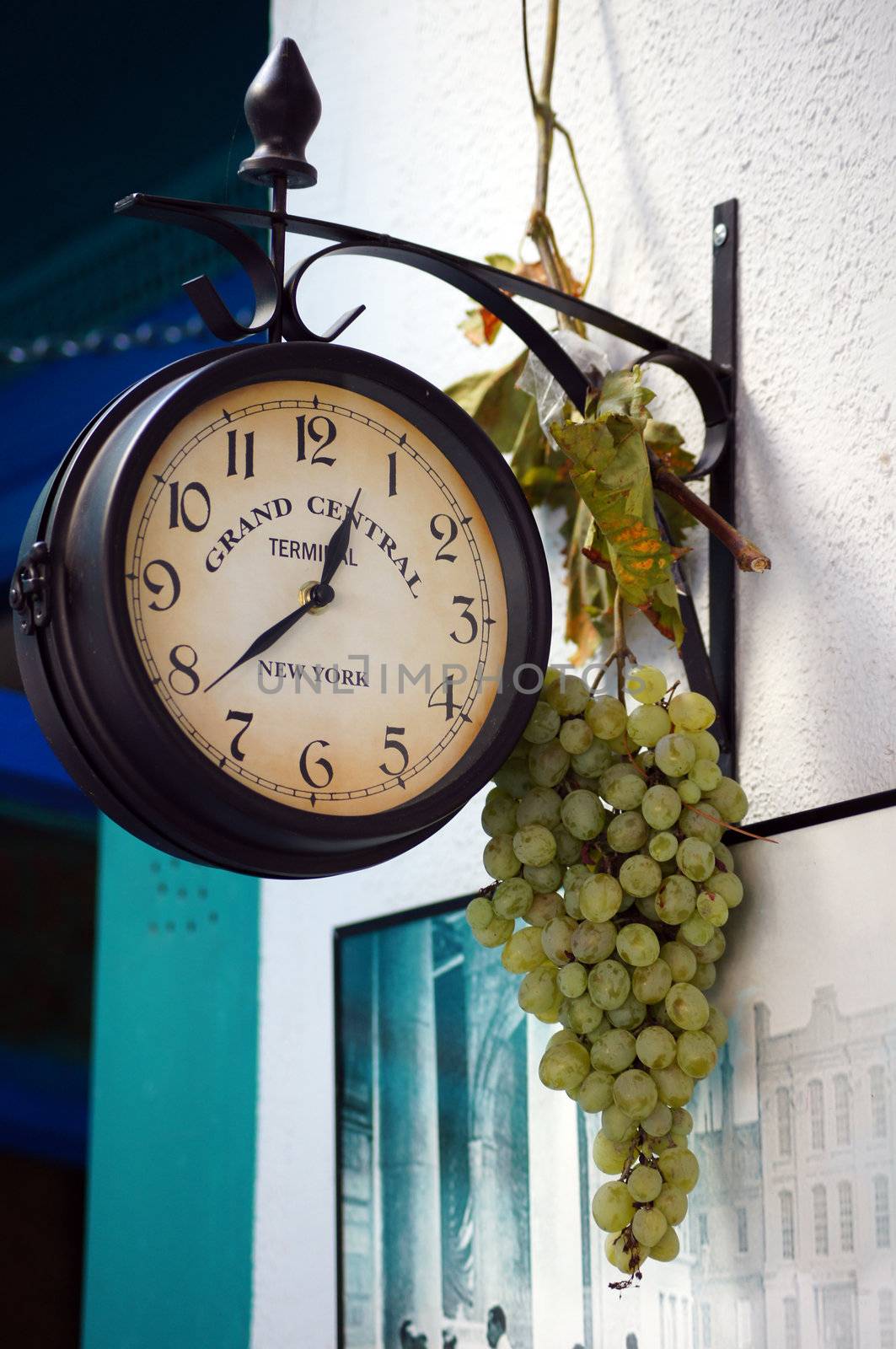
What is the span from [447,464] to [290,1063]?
0.94 meters

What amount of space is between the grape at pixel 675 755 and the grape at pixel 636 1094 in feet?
0.59

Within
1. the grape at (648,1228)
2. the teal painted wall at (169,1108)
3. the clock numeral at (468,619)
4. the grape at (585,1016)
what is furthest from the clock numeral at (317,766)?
the teal painted wall at (169,1108)

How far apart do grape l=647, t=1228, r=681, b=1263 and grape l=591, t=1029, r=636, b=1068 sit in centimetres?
10

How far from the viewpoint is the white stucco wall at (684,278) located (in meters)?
0.94

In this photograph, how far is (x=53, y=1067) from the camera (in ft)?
4.97

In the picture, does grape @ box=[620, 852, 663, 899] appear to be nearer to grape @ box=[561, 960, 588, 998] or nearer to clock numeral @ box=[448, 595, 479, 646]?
grape @ box=[561, 960, 588, 998]

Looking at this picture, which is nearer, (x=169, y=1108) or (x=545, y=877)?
(x=545, y=877)

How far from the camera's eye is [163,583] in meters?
0.74

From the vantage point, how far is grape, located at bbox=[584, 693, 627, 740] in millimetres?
856

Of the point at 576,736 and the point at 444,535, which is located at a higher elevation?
the point at 444,535

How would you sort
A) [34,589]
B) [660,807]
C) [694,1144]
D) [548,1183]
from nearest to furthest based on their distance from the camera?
[34,589], [660,807], [694,1144], [548,1183]

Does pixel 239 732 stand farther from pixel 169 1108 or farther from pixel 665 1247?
pixel 169 1108

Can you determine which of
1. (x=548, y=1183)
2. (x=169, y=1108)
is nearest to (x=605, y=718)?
(x=548, y=1183)

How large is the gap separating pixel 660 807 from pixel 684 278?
513 millimetres
